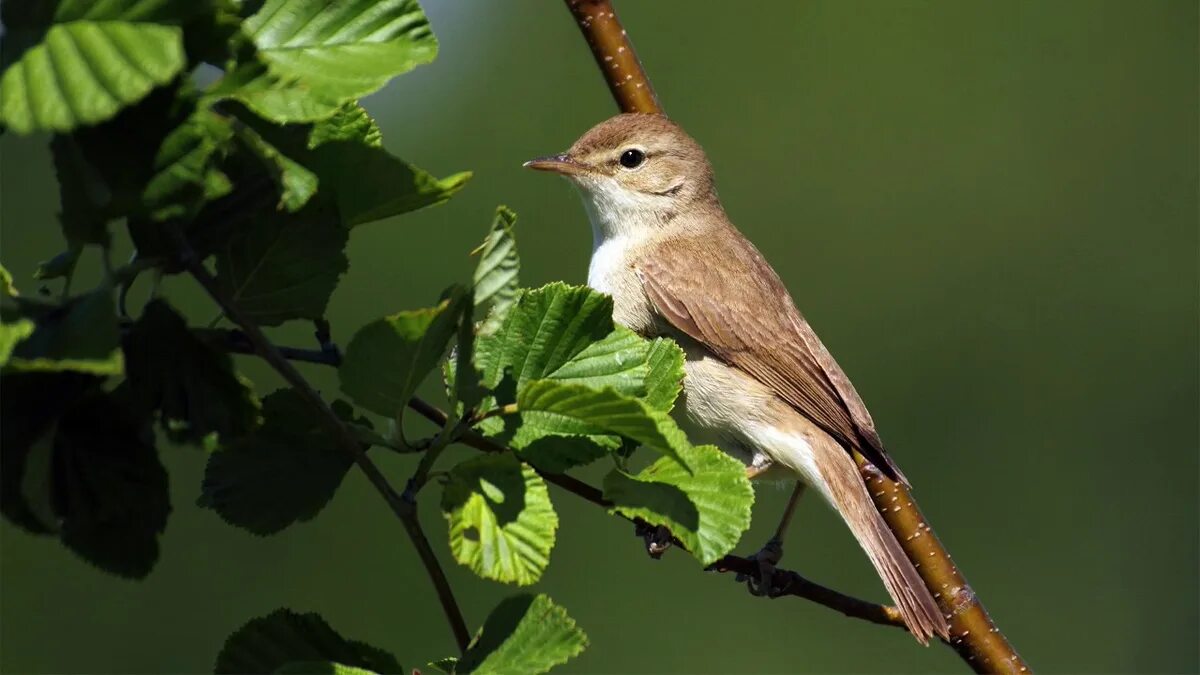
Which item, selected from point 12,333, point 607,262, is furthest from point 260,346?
point 607,262

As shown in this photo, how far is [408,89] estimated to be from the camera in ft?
32.0

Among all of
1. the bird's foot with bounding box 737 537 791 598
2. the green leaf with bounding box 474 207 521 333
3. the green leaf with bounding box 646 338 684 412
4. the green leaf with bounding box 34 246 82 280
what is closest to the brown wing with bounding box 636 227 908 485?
the bird's foot with bounding box 737 537 791 598

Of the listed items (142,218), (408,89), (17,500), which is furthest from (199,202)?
(408,89)

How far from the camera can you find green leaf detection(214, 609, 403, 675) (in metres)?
1.25

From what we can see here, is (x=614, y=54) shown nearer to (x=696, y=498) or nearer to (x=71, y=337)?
(x=696, y=498)

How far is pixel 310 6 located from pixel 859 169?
1032 cm

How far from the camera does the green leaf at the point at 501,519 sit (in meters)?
1.26

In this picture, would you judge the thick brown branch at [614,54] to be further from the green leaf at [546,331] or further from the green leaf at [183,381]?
the green leaf at [183,381]

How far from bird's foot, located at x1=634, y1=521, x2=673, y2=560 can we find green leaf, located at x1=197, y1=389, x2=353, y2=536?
90 centimetres

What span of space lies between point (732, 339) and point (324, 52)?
2202mm

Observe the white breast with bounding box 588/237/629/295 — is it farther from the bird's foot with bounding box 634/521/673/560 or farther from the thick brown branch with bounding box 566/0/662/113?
the bird's foot with bounding box 634/521/673/560

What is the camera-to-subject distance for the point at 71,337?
1018 millimetres

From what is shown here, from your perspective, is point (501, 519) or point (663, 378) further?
point (663, 378)

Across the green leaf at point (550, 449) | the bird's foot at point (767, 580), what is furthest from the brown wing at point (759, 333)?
the green leaf at point (550, 449)
